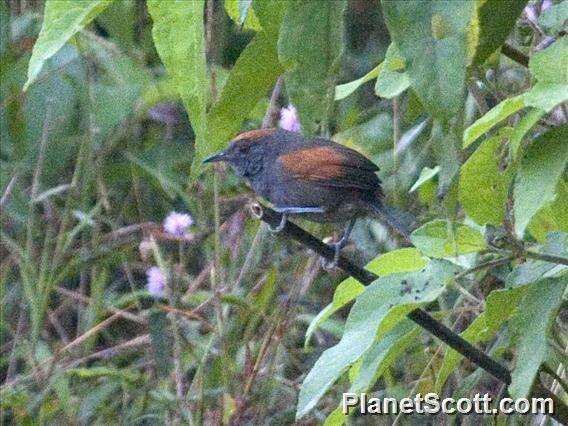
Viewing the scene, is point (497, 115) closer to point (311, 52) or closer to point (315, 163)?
point (311, 52)

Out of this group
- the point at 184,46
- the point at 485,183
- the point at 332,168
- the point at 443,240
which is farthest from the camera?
the point at 332,168

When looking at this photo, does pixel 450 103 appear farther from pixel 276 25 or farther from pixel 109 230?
pixel 109 230

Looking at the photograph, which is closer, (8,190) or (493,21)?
(493,21)

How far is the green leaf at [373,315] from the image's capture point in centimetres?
198

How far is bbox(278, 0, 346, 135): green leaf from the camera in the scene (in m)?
1.36

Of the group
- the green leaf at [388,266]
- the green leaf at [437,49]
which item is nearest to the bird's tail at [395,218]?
the green leaf at [388,266]

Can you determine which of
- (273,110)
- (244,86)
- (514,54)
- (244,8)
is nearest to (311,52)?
(244,8)

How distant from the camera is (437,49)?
49.9 inches

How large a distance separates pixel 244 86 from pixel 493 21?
0.50 m

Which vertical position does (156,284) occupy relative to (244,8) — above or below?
below

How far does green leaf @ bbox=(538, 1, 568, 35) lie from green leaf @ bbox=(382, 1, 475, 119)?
0.58m

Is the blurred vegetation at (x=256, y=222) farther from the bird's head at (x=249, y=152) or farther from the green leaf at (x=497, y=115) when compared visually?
the bird's head at (x=249, y=152)

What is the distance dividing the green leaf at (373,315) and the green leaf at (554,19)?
0.48 meters

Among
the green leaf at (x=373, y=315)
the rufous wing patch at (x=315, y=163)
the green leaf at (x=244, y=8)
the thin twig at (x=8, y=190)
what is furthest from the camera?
the thin twig at (x=8, y=190)
